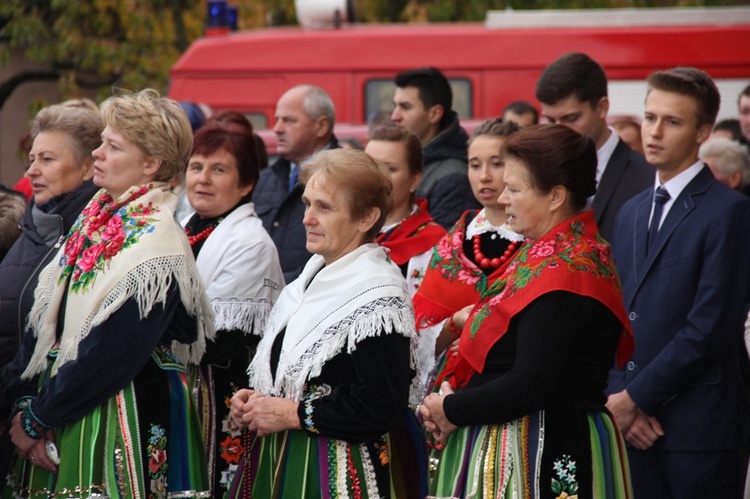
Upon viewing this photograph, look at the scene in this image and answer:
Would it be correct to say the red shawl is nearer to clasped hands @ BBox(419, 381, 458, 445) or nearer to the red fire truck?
clasped hands @ BBox(419, 381, 458, 445)

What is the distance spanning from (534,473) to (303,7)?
8175mm

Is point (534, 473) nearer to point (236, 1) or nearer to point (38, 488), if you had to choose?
point (38, 488)

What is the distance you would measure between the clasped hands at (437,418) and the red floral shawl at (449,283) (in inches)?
24.3

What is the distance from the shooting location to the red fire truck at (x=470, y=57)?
10.3 m

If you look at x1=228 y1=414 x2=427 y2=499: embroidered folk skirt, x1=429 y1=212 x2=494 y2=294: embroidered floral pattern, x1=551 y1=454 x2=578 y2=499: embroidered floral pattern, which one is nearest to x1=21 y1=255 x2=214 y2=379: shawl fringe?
x1=228 y1=414 x2=427 y2=499: embroidered folk skirt

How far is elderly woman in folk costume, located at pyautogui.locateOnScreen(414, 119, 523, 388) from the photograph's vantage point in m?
4.41

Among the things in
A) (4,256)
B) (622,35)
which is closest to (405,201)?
(4,256)

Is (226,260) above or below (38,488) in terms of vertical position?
above

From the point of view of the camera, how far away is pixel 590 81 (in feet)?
17.7

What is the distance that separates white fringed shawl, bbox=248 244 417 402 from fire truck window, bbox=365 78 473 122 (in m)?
6.66

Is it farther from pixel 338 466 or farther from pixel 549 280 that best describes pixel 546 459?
pixel 338 466

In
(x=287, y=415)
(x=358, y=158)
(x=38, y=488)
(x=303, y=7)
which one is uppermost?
(x=303, y=7)

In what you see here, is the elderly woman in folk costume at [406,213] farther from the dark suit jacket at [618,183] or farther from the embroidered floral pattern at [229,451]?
the embroidered floral pattern at [229,451]

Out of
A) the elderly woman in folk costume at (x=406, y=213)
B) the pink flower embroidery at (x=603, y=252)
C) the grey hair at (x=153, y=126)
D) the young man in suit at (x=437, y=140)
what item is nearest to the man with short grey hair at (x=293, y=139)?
the young man in suit at (x=437, y=140)
